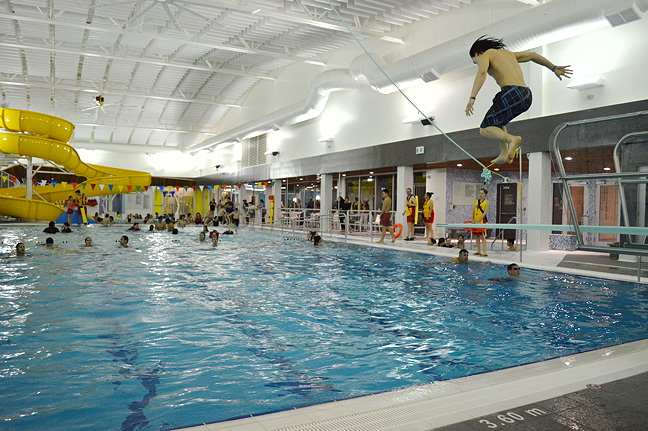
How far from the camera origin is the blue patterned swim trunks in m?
3.81

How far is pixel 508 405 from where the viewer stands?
2.70m

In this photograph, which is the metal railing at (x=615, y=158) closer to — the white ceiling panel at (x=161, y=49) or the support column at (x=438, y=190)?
the white ceiling panel at (x=161, y=49)

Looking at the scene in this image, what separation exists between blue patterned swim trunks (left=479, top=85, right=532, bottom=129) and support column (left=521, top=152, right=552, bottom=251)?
8.85 meters

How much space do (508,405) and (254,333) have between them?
2.84 m

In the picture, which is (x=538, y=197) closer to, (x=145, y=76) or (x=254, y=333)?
(x=254, y=333)

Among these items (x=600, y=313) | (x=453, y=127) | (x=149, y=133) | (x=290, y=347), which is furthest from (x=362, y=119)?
(x=149, y=133)

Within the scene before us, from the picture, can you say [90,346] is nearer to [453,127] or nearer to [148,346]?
[148,346]

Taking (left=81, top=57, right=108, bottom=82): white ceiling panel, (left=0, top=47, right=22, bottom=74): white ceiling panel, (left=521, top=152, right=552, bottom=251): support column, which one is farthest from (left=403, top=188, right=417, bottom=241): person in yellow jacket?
(left=0, top=47, right=22, bottom=74): white ceiling panel

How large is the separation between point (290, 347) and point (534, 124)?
10.0 meters

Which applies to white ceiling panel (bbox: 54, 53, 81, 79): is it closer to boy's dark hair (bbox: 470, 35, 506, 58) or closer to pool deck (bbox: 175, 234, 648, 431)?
boy's dark hair (bbox: 470, 35, 506, 58)

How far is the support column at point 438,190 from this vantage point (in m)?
18.1

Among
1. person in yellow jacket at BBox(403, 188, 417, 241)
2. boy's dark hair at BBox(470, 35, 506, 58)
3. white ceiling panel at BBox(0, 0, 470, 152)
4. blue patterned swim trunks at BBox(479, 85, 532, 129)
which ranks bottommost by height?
person in yellow jacket at BBox(403, 188, 417, 241)

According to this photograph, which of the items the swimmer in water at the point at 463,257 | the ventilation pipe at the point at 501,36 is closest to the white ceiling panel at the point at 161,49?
the ventilation pipe at the point at 501,36

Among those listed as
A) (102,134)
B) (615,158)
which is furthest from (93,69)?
(615,158)
